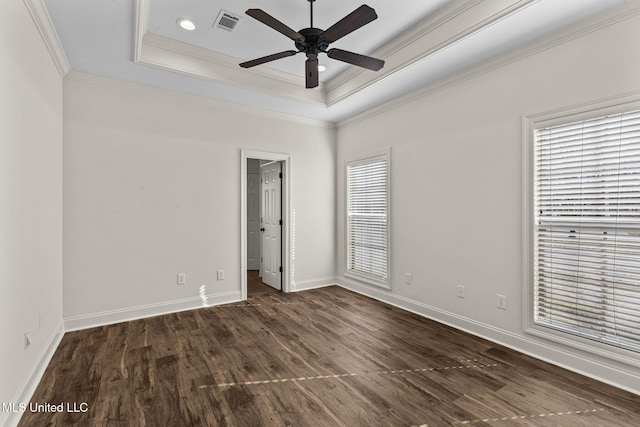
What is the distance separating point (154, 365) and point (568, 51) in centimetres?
434

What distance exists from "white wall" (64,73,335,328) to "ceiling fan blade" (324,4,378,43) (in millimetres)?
2472

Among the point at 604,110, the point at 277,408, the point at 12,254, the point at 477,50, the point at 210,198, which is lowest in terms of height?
the point at 277,408

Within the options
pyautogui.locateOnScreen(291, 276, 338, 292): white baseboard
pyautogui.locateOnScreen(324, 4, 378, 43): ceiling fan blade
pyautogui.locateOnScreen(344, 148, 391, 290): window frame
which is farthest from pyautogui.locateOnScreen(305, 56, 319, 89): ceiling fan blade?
pyautogui.locateOnScreen(291, 276, 338, 292): white baseboard

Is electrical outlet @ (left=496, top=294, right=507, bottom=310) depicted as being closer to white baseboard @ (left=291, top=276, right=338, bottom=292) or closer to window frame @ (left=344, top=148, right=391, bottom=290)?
window frame @ (left=344, top=148, right=391, bottom=290)

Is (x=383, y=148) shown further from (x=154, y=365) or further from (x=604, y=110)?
(x=154, y=365)

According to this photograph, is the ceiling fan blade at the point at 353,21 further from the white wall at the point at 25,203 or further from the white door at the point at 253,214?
the white door at the point at 253,214

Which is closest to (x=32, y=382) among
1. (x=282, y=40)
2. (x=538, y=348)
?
(x=282, y=40)

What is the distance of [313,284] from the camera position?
16.9ft

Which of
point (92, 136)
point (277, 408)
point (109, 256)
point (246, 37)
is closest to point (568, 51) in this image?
point (246, 37)

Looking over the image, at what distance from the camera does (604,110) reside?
2.39 metres

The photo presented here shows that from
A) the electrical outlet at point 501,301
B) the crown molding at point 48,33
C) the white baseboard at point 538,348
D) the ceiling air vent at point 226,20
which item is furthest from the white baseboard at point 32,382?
the electrical outlet at point 501,301

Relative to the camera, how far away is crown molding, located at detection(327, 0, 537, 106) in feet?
8.22

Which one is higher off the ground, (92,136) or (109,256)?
(92,136)

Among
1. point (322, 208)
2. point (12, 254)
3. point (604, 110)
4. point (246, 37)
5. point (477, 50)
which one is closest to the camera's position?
point (12, 254)
